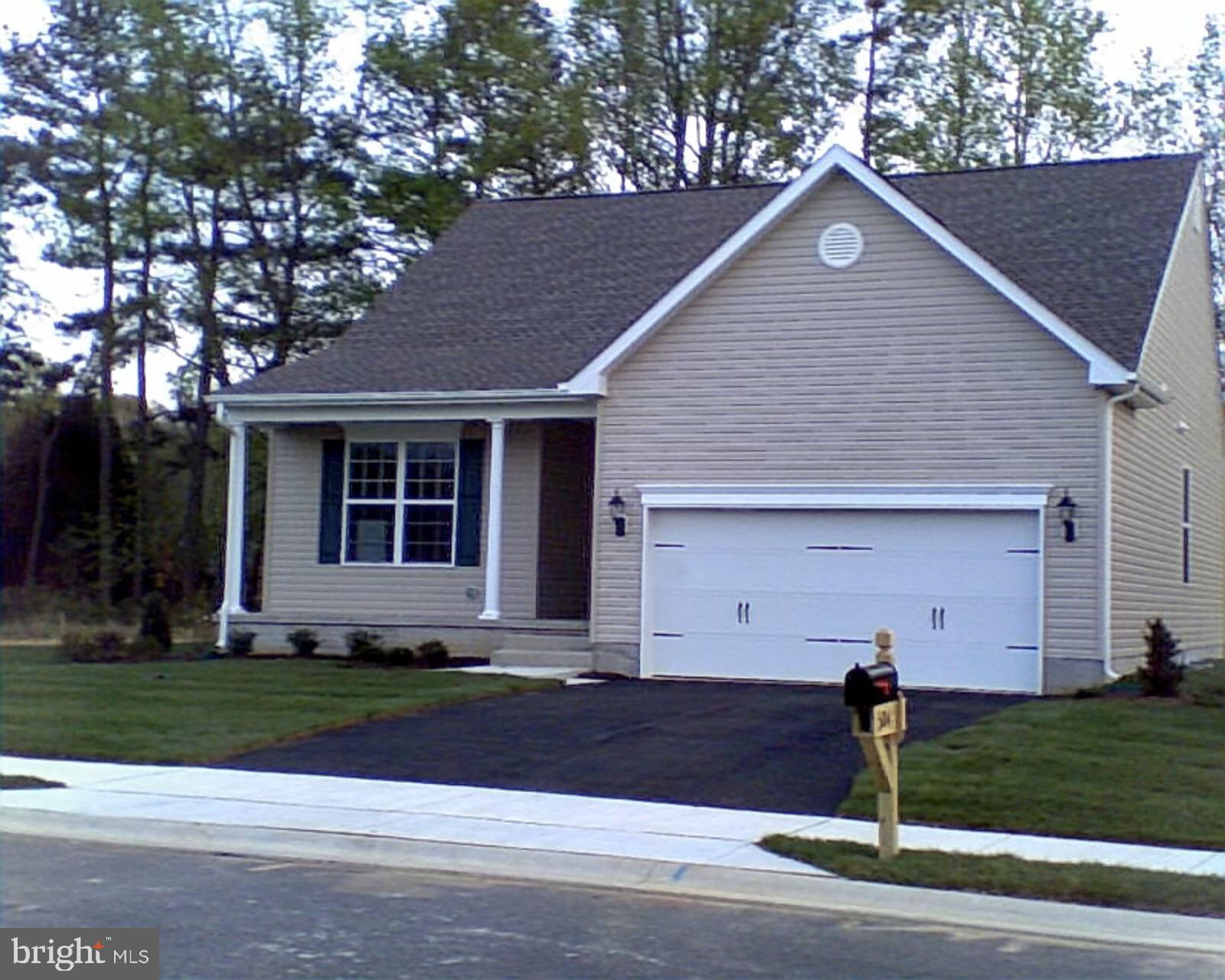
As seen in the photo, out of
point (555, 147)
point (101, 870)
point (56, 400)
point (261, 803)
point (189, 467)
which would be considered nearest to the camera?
point (101, 870)

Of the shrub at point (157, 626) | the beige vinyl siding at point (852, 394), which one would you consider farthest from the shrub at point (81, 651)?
the beige vinyl siding at point (852, 394)

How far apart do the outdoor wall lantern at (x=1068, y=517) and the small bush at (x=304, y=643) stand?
10364 mm

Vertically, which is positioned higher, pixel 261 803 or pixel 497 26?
pixel 497 26

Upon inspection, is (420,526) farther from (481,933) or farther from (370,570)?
(481,933)

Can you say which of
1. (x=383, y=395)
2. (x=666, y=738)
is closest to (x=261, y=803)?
(x=666, y=738)

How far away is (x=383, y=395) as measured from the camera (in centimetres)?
2362

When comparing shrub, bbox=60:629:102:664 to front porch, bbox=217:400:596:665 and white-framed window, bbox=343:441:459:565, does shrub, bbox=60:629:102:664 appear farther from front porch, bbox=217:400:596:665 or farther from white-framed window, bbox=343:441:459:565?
white-framed window, bbox=343:441:459:565

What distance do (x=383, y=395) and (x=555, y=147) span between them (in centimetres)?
1839

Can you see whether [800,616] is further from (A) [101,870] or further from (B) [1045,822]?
(A) [101,870]

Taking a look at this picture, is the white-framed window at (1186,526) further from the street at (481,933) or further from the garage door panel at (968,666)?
the street at (481,933)

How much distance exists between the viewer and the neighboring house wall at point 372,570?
23688mm

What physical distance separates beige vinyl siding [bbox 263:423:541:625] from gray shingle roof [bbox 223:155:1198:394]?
3.71 ft

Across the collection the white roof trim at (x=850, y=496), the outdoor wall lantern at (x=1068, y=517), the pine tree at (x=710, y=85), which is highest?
the pine tree at (x=710, y=85)

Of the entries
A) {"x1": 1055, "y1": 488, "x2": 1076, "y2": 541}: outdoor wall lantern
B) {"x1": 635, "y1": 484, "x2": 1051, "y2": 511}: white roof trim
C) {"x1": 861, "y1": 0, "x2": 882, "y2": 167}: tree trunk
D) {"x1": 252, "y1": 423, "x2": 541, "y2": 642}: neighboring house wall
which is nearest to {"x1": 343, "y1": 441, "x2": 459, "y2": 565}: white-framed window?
{"x1": 252, "y1": 423, "x2": 541, "y2": 642}: neighboring house wall
